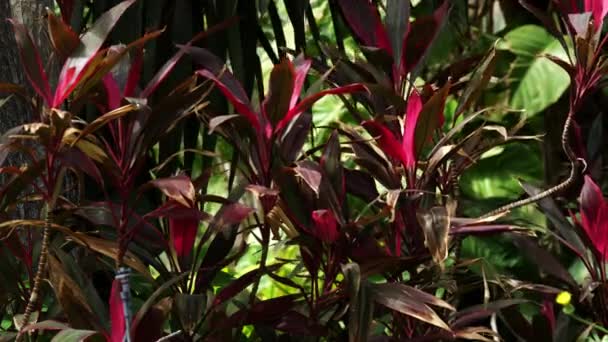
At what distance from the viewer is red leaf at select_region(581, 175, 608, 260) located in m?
1.83

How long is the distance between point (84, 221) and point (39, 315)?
0.75ft

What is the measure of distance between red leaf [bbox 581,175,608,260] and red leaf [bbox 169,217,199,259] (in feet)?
2.15

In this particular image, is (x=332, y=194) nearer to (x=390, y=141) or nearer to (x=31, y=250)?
(x=390, y=141)

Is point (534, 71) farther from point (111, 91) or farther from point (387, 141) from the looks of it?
point (111, 91)

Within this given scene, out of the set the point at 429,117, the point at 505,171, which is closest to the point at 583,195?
the point at 429,117

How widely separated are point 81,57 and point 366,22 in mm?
527

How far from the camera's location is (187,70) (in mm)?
2250

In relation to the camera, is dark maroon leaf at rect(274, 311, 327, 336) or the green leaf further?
the green leaf

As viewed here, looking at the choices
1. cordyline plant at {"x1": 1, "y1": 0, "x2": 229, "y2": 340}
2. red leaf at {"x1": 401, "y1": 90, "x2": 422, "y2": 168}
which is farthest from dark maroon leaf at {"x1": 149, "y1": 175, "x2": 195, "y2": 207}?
red leaf at {"x1": 401, "y1": 90, "x2": 422, "y2": 168}

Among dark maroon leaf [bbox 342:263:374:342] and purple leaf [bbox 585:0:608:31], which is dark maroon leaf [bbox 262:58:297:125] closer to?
dark maroon leaf [bbox 342:263:374:342]

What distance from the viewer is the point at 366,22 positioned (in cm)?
183

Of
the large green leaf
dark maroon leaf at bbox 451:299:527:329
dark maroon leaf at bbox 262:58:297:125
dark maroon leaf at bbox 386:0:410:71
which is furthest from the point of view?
the large green leaf

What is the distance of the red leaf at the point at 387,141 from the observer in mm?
1594

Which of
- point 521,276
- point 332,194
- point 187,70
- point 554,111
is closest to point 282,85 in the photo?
point 332,194
